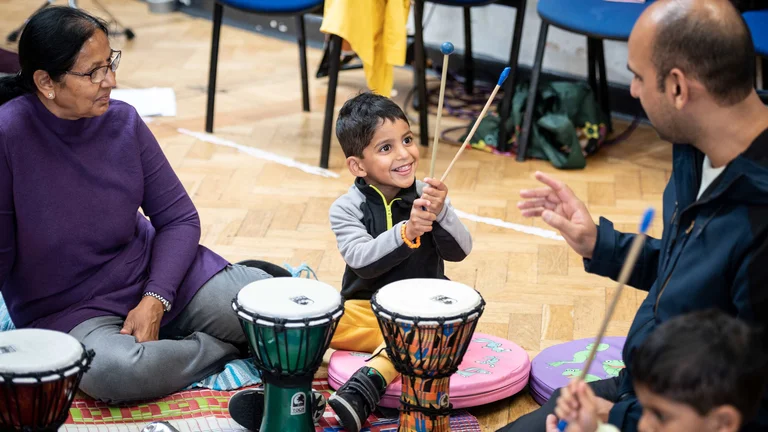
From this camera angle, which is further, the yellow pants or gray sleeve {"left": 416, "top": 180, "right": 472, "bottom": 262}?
the yellow pants

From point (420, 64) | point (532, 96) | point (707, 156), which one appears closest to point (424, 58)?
point (420, 64)

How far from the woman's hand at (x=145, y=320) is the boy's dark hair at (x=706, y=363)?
128 cm

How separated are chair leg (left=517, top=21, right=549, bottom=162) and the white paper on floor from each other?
1.65 metres

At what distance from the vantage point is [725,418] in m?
1.44

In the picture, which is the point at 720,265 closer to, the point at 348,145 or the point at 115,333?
the point at 348,145

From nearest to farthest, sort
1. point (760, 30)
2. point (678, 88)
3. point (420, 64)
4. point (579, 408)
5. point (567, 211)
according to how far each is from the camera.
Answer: point (579, 408) < point (678, 88) < point (567, 211) < point (760, 30) < point (420, 64)

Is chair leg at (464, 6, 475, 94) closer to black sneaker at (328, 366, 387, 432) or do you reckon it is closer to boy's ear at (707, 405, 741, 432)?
black sneaker at (328, 366, 387, 432)

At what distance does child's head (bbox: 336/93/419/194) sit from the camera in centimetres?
243

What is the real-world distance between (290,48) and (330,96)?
2.01m

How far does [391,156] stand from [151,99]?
278 cm

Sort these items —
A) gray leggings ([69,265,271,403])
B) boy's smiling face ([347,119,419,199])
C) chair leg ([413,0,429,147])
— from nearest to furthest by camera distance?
gray leggings ([69,265,271,403]) → boy's smiling face ([347,119,419,199]) → chair leg ([413,0,429,147])

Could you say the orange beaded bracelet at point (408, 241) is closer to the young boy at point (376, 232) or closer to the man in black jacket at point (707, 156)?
the young boy at point (376, 232)

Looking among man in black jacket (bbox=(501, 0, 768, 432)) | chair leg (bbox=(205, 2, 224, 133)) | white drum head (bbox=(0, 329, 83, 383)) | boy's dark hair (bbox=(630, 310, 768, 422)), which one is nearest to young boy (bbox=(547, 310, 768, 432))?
boy's dark hair (bbox=(630, 310, 768, 422))

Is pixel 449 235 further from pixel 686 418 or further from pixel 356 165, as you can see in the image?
pixel 686 418
